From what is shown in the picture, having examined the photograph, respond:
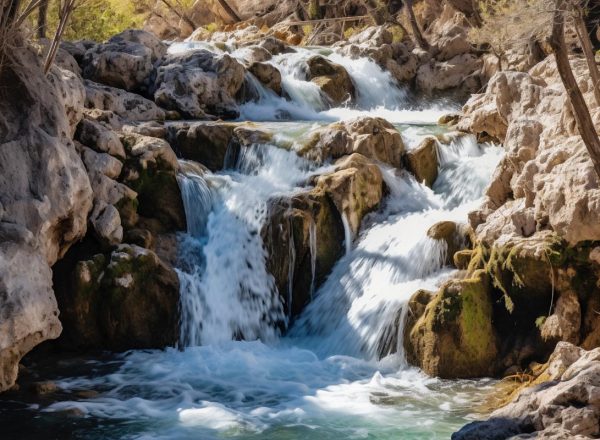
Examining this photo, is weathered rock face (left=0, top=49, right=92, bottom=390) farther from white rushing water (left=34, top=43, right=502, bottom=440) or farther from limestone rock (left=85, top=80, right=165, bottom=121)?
limestone rock (left=85, top=80, right=165, bottom=121)

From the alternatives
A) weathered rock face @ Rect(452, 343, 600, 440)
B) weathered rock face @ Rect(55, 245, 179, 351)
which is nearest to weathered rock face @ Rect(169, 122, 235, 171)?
weathered rock face @ Rect(55, 245, 179, 351)

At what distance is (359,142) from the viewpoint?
13.2 metres

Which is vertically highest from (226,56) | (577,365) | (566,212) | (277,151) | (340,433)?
(226,56)

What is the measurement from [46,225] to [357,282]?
462 centimetres

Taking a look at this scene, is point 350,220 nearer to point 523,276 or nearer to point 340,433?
point 523,276

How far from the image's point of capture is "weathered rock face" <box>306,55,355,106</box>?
2064 cm

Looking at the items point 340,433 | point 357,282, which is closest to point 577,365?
point 340,433

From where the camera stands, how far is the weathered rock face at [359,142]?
13258 mm

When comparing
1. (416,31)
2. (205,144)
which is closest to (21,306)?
(205,144)

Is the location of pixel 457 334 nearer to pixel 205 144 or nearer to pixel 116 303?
pixel 116 303

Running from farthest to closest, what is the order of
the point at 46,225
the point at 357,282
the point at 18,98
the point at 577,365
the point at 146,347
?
the point at 357,282
the point at 146,347
the point at 18,98
the point at 46,225
the point at 577,365

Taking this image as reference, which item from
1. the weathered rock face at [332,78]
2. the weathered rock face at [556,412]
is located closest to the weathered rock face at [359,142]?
the weathered rock face at [332,78]

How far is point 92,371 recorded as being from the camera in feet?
30.6

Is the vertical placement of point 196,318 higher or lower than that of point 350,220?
lower
